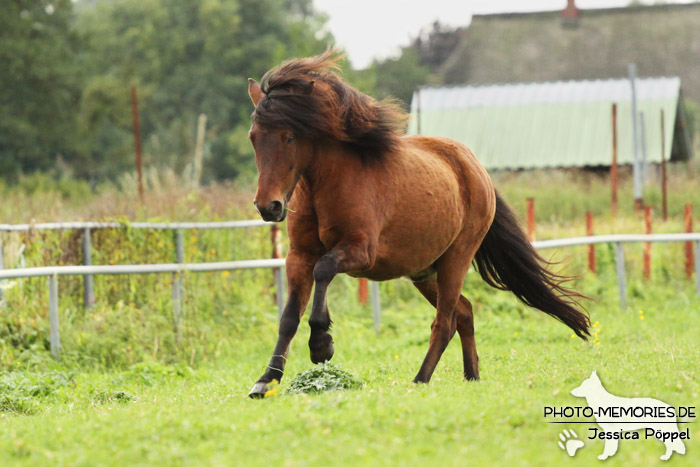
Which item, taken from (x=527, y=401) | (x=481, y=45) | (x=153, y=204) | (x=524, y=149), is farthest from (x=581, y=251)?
(x=481, y=45)

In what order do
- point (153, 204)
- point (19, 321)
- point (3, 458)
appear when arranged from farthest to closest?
point (153, 204), point (19, 321), point (3, 458)

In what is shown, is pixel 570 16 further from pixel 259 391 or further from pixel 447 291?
pixel 259 391

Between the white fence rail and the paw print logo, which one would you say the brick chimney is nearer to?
the white fence rail

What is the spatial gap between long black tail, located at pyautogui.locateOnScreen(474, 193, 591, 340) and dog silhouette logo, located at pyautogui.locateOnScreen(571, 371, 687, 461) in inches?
111

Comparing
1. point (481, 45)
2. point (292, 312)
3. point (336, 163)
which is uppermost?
point (481, 45)

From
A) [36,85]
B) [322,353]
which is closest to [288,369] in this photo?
[322,353]

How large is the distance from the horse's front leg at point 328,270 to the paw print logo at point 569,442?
192cm

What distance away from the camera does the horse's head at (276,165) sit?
19.1 feet

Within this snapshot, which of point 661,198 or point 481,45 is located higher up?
point 481,45

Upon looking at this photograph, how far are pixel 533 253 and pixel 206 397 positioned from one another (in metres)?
3.05

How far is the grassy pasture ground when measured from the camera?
455 centimetres

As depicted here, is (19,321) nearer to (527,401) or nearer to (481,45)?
(527,401)

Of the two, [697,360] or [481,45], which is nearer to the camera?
[697,360]

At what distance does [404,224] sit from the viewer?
22.0ft
